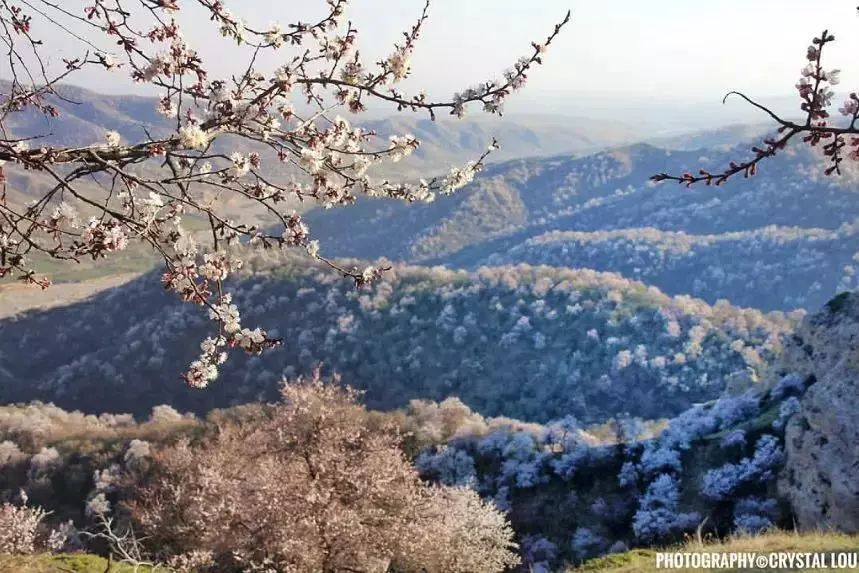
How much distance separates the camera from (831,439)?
26.0m

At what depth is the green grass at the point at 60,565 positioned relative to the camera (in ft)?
32.6

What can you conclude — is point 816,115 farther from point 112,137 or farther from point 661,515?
point 661,515

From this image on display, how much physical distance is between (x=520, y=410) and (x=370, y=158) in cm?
10738

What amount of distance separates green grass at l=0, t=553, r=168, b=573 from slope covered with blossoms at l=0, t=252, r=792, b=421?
9618cm

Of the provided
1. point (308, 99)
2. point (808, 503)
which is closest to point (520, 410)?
point (808, 503)

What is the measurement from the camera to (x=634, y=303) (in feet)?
404

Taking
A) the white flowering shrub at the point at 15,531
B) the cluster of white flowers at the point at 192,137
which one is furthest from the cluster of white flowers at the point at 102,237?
the white flowering shrub at the point at 15,531

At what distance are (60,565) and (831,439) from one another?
91.0 feet

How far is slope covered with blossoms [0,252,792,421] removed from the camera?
107m

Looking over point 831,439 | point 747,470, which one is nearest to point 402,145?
point 831,439

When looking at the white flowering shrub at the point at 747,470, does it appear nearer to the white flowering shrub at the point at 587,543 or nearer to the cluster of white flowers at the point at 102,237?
the white flowering shrub at the point at 587,543

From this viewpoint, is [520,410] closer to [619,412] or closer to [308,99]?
[619,412]

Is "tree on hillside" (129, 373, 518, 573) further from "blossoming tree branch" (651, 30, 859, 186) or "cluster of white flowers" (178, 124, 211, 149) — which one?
"blossoming tree branch" (651, 30, 859, 186)

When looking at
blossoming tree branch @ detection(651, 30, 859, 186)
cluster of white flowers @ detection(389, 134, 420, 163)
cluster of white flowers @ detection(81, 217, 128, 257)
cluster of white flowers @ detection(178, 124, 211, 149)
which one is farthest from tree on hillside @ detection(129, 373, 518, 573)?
blossoming tree branch @ detection(651, 30, 859, 186)
